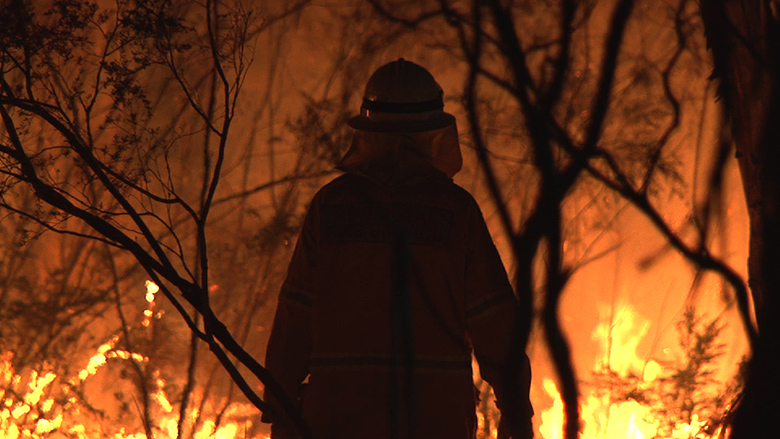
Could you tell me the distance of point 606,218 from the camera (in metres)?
3.19

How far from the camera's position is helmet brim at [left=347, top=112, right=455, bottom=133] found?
2.21 m

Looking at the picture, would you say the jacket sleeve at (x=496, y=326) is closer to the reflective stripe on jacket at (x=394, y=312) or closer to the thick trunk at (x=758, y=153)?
the reflective stripe on jacket at (x=394, y=312)

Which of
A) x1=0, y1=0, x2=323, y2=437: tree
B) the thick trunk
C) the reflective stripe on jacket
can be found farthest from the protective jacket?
the thick trunk

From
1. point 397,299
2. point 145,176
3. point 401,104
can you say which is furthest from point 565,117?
point 145,176

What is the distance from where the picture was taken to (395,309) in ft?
6.93

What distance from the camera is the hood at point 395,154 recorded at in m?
2.20

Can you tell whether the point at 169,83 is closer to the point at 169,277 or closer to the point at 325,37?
the point at 325,37

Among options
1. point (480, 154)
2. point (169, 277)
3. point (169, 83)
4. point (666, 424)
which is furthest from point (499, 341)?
point (169, 83)

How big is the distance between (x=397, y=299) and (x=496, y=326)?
263mm

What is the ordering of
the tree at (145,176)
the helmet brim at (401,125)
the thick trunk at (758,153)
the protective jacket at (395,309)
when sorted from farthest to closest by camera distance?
the tree at (145,176), the thick trunk at (758,153), the helmet brim at (401,125), the protective jacket at (395,309)

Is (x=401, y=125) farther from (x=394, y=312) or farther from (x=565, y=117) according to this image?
(x=565, y=117)

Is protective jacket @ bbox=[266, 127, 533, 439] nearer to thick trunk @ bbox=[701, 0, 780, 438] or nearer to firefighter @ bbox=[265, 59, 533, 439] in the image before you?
firefighter @ bbox=[265, 59, 533, 439]

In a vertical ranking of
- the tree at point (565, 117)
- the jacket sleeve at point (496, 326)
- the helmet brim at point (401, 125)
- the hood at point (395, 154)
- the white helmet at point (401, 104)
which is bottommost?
the jacket sleeve at point (496, 326)

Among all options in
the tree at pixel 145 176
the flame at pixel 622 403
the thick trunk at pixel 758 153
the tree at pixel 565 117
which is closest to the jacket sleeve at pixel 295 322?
the tree at pixel 145 176
